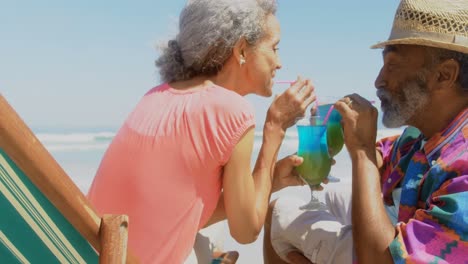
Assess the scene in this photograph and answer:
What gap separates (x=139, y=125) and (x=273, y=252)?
43.6 inches

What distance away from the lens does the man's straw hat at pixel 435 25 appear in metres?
2.73

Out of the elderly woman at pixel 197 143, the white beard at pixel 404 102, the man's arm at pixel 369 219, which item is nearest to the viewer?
the man's arm at pixel 369 219

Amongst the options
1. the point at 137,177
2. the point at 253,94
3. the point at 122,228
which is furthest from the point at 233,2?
the point at 122,228

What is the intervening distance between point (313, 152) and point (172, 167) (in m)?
0.87

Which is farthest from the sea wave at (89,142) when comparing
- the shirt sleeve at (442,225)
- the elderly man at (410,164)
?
the shirt sleeve at (442,225)

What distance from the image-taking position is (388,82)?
295cm

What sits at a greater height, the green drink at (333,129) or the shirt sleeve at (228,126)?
the shirt sleeve at (228,126)

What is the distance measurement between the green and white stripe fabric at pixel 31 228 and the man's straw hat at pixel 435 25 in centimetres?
173

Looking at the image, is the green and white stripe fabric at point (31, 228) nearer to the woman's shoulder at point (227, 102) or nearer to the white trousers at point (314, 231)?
the woman's shoulder at point (227, 102)

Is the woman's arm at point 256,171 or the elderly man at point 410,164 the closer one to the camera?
the elderly man at point 410,164

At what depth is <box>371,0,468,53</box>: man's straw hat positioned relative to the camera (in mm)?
2732

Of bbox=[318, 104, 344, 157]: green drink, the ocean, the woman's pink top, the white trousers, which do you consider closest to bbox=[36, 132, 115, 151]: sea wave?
the ocean

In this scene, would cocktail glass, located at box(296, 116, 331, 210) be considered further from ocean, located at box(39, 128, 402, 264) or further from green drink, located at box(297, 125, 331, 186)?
ocean, located at box(39, 128, 402, 264)

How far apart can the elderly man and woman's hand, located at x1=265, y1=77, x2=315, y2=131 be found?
0.63 feet
